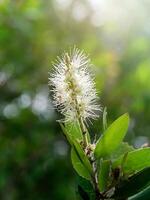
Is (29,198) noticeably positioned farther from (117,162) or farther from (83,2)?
(117,162)

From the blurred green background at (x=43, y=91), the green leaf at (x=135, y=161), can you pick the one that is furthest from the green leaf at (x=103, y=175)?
the blurred green background at (x=43, y=91)

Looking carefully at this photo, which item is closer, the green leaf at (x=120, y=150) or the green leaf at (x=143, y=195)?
the green leaf at (x=143, y=195)

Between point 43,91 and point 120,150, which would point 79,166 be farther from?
point 43,91

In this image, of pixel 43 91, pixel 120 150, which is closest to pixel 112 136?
pixel 120 150

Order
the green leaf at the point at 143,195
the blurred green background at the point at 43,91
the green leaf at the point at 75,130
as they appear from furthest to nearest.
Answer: the blurred green background at the point at 43,91, the green leaf at the point at 75,130, the green leaf at the point at 143,195

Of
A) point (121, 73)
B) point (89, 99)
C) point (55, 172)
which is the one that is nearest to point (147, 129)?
point (121, 73)

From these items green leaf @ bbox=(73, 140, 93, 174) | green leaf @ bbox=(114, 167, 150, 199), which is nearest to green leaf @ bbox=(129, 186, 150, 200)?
green leaf @ bbox=(114, 167, 150, 199)

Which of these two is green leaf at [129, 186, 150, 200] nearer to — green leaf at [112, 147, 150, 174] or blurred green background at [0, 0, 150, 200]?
green leaf at [112, 147, 150, 174]

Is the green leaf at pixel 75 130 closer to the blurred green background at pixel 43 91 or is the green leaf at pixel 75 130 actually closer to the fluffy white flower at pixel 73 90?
the fluffy white flower at pixel 73 90
